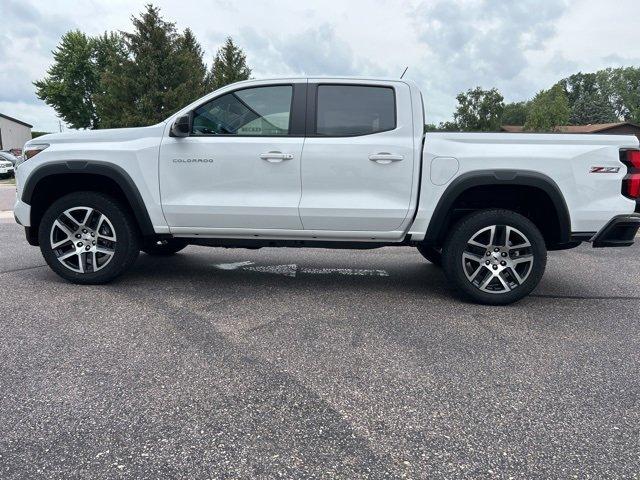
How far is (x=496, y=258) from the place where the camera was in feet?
13.6

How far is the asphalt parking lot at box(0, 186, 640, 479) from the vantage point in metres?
2.06

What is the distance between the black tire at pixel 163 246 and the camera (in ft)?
16.0

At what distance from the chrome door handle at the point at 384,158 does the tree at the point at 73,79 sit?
48.1m

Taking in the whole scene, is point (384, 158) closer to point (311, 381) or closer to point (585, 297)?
point (311, 381)

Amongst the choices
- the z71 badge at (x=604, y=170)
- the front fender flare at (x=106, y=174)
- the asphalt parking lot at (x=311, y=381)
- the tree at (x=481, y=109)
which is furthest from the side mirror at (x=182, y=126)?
the tree at (x=481, y=109)

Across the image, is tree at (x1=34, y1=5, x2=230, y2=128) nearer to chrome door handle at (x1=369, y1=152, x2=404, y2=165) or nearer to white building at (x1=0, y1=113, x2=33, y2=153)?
chrome door handle at (x1=369, y1=152, x2=404, y2=165)

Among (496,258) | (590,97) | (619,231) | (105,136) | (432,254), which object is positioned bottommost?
(432,254)

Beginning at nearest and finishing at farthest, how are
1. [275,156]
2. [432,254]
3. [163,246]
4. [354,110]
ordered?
[275,156]
[354,110]
[163,246]
[432,254]

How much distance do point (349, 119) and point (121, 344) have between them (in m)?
2.64

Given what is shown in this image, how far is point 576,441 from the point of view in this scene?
7.23 ft

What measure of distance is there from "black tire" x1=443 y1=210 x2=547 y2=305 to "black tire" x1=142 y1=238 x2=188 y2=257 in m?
2.69

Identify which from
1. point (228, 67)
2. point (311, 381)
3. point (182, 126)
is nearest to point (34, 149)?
point (182, 126)

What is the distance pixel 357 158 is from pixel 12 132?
230ft

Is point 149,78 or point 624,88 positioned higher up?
point 624,88
